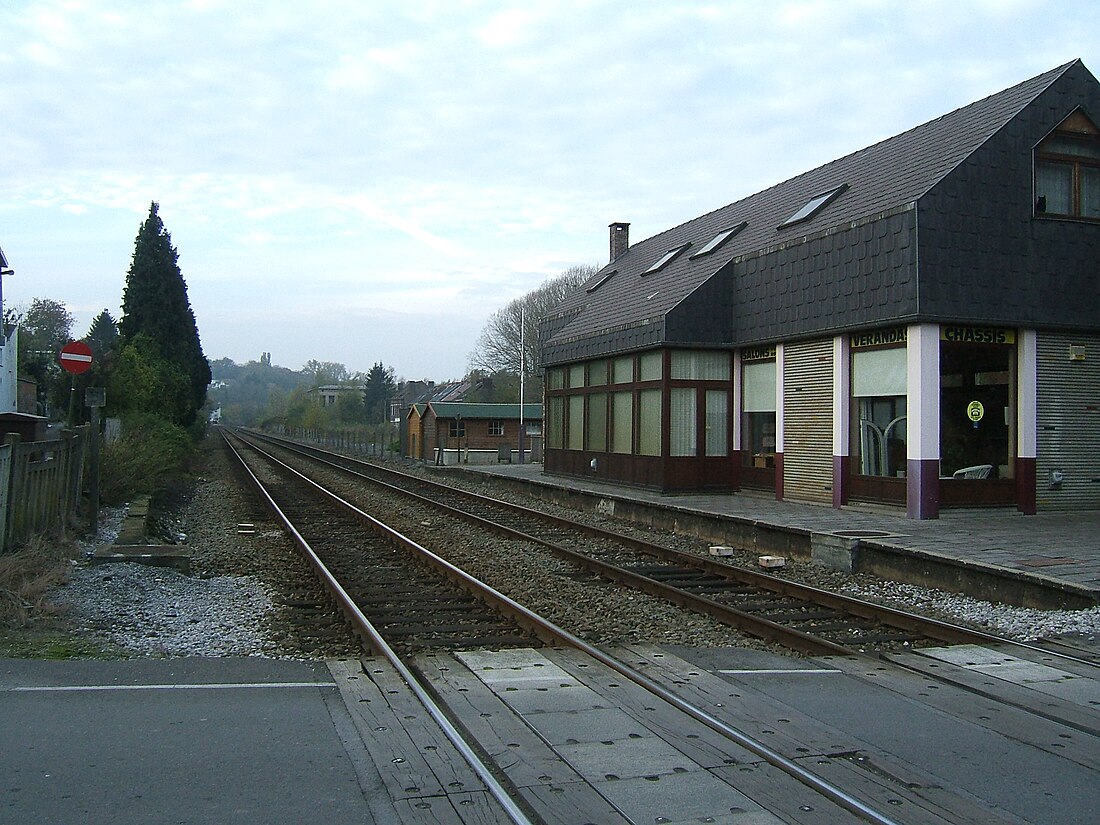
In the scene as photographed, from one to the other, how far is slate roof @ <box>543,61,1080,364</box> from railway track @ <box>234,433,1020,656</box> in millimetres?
6372

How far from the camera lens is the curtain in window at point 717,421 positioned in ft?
63.6

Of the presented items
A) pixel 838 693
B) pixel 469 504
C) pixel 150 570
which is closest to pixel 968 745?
pixel 838 693

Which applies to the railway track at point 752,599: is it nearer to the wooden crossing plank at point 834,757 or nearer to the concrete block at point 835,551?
the concrete block at point 835,551

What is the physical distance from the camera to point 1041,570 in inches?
375

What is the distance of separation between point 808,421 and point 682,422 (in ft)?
9.92

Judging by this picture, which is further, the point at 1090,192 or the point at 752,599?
the point at 1090,192

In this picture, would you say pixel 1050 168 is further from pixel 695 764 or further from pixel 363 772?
pixel 363 772

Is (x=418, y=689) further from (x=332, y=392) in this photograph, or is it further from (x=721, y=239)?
(x=332, y=392)

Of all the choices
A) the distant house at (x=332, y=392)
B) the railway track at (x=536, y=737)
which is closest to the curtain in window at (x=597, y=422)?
the railway track at (x=536, y=737)

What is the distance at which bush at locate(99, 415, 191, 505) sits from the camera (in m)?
15.8

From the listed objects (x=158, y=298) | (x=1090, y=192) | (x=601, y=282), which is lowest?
(x=1090, y=192)

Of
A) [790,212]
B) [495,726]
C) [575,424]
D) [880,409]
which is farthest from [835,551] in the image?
[575,424]

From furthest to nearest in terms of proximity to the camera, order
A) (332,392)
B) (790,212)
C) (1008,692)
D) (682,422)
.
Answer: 1. (332,392)
2. (790,212)
3. (682,422)
4. (1008,692)

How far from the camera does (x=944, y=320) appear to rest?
14.2m
